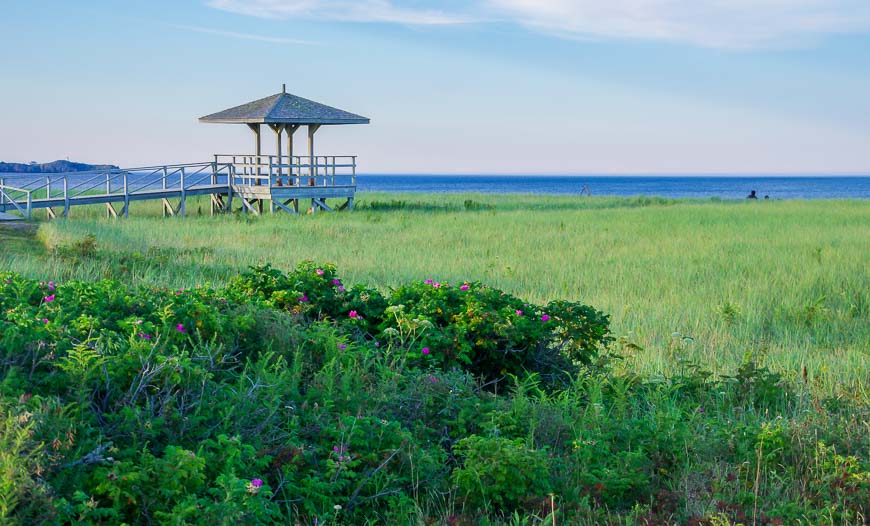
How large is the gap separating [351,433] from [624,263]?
10625 millimetres

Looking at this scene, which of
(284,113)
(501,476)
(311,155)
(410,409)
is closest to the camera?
(501,476)

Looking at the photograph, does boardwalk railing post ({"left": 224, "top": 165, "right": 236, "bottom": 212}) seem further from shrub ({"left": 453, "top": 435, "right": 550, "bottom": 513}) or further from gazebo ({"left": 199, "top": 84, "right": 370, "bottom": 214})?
shrub ({"left": 453, "top": 435, "right": 550, "bottom": 513})

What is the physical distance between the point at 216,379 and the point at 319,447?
116 centimetres

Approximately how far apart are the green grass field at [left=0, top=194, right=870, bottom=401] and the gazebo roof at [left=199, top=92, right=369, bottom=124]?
4698 mm

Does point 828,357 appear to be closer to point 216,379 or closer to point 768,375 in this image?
point 768,375

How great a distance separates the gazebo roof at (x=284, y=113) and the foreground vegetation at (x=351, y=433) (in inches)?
896

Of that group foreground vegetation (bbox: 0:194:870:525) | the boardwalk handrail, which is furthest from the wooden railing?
foreground vegetation (bbox: 0:194:870:525)

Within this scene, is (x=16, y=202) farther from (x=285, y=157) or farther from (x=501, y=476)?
(x=501, y=476)

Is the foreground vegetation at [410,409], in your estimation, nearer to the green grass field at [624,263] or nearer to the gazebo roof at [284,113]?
the green grass field at [624,263]

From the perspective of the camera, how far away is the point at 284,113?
94.1 feet

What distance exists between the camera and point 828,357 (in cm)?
766

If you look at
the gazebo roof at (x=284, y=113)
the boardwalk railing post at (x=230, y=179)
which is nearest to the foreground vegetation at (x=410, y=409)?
the gazebo roof at (x=284, y=113)

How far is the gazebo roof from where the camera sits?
28.4m

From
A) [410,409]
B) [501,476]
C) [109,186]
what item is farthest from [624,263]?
[109,186]
